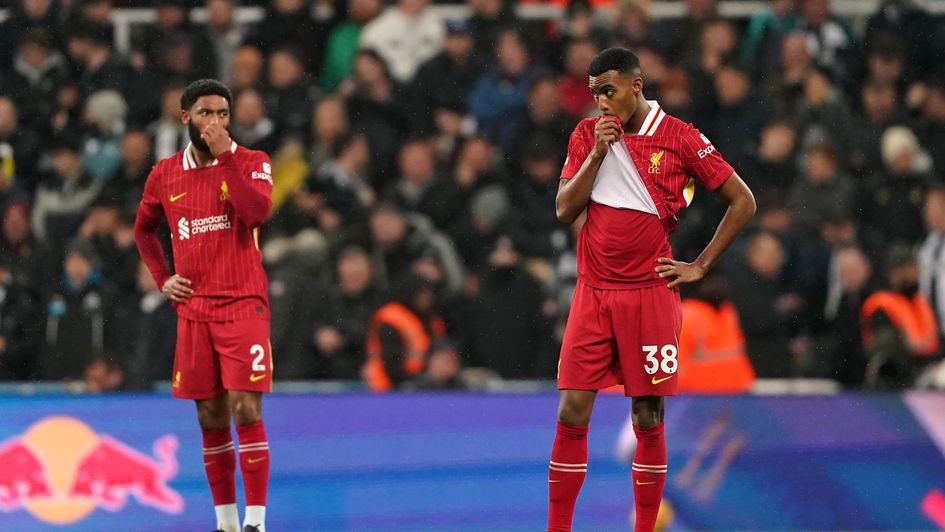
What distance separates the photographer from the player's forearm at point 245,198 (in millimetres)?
7414

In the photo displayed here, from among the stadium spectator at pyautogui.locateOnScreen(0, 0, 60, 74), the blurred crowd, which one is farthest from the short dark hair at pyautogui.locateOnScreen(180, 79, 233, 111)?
the stadium spectator at pyautogui.locateOnScreen(0, 0, 60, 74)

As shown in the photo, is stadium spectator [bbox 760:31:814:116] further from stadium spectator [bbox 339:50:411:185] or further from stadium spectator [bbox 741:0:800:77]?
stadium spectator [bbox 339:50:411:185]

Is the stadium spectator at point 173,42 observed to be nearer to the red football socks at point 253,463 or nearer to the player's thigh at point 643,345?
the red football socks at point 253,463

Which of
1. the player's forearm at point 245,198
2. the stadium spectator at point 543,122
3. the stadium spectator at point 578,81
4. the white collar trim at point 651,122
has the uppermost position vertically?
the stadium spectator at point 578,81

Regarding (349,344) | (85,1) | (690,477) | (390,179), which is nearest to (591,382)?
(690,477)

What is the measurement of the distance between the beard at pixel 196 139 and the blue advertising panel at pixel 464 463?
6.15 ft

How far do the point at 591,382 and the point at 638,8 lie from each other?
5799 millimetres

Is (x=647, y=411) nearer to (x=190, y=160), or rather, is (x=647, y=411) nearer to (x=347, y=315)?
(x=190, y=160)

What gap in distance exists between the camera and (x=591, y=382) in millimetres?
6746

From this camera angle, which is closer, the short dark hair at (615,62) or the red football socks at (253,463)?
the short dark hair at (615,62)

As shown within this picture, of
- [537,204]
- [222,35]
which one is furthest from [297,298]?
[222,35]

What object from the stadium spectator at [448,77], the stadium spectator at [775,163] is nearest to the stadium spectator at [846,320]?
the stadium spectator at [775,163]

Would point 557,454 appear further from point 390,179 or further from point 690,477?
point 390,179

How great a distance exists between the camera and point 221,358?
7617 mm
